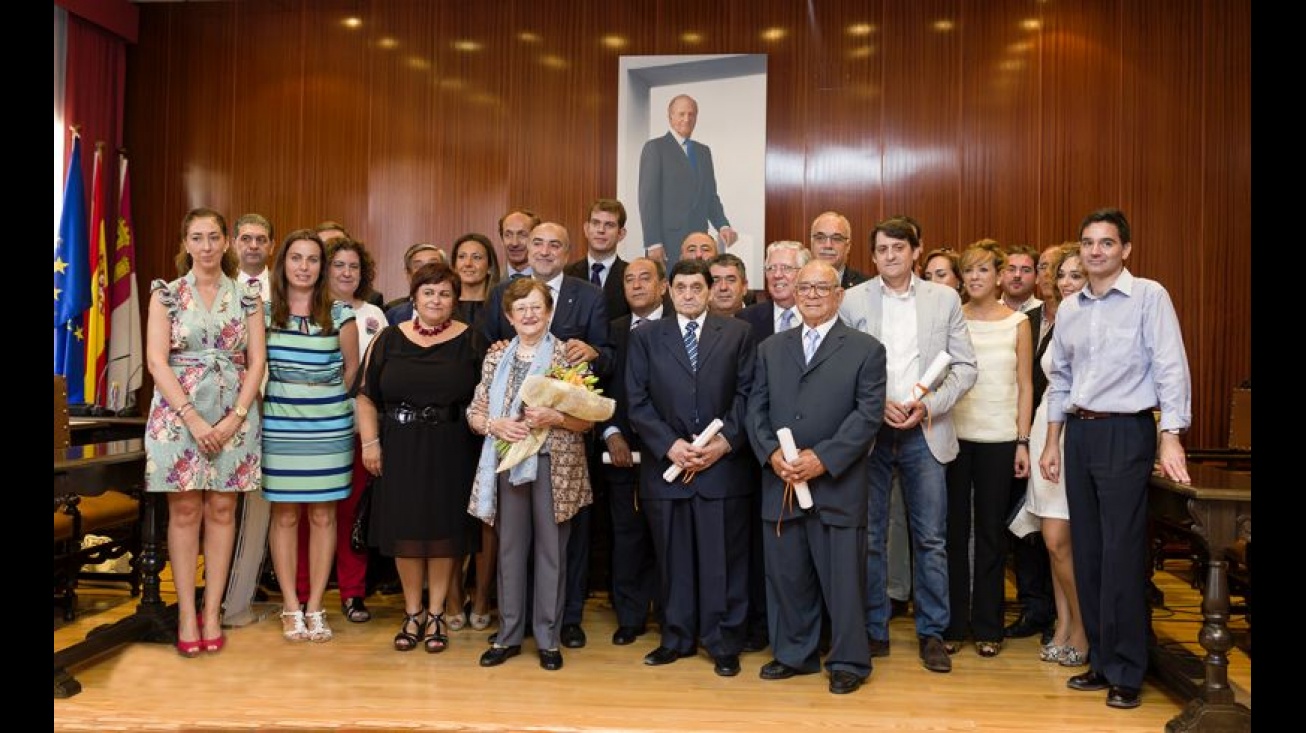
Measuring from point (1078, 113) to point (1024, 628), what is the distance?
421cm

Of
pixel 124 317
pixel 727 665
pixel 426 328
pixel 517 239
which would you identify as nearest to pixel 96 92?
pixel 124 317

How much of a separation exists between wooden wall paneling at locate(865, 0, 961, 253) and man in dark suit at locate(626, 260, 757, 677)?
3795mm

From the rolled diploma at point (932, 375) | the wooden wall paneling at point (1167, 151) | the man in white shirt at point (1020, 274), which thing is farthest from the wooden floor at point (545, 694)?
the wooden wall paneling at point (1167, 151)

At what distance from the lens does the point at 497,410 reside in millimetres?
3932

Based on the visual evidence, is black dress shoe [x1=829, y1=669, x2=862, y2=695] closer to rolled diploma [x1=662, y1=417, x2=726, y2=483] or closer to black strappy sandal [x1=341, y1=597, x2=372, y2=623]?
rolled diploma [x1=662, y1=417, x2=726, y2=483]

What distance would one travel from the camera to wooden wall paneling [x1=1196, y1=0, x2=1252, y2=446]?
7.06 metres

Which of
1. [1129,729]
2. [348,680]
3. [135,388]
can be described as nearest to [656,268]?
[348,680]

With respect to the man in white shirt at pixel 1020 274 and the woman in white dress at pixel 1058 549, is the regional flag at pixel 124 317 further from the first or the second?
the woman in white dress at pixel 1058 549

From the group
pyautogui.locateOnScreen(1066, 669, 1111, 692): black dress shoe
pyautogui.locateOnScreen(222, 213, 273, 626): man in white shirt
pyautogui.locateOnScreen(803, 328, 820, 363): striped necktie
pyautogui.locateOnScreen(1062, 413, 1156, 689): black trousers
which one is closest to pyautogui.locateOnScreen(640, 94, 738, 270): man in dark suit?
pyautogui.locateOnScreen(222, 213, 273, 626): man in white shirt

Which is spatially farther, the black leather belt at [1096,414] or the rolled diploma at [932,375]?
the rolled diploma at [932,375]

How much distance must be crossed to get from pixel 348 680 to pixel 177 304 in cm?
158

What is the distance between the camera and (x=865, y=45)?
24.0 feet

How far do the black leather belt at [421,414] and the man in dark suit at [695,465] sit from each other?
756mm

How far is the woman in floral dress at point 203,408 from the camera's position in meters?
3.92
